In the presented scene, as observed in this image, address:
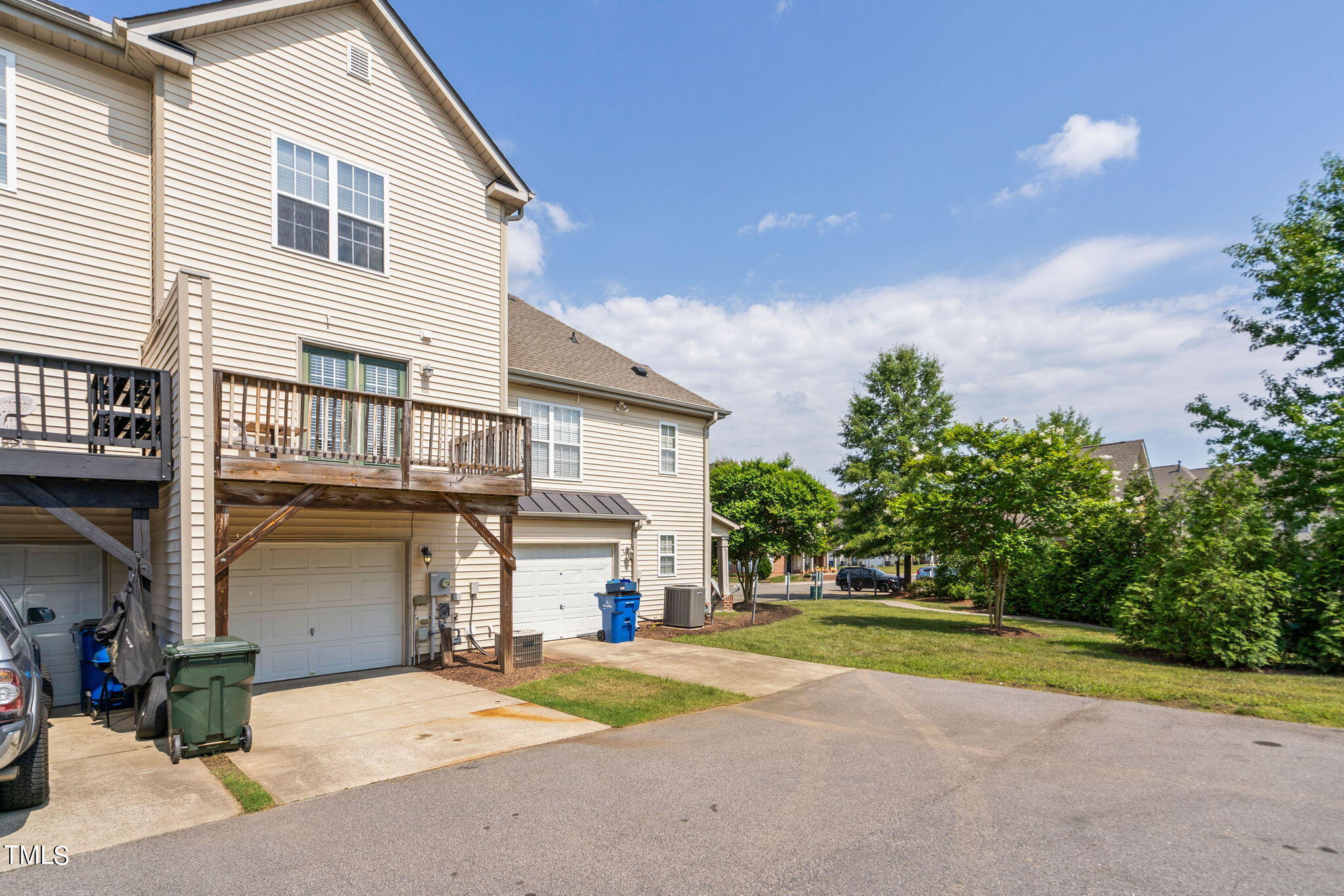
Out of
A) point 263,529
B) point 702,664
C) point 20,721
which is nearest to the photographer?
point 20,721

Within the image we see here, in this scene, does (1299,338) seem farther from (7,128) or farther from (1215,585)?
(7,128)

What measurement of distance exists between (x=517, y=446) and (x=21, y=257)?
6295 millimetres

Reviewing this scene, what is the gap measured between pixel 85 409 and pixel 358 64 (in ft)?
21.6

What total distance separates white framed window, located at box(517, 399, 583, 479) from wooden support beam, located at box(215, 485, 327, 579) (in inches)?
227

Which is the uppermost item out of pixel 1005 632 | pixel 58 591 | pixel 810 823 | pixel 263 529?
pixel 263 529

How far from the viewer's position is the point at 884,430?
111 feet

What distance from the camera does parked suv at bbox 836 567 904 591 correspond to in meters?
32.2

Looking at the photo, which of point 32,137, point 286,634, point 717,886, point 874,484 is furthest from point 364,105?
point 874,484

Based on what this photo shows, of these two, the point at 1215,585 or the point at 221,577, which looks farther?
the point at 1215,585

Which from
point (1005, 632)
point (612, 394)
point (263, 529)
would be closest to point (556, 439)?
point (612, 394)

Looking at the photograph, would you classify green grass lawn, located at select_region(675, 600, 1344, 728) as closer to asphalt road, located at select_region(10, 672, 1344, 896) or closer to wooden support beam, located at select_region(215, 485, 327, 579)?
asphalt road, located at select_region(10, 672, 1344, 896)

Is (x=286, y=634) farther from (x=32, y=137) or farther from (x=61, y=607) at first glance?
(x=32, y=137)

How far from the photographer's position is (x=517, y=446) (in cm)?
1050

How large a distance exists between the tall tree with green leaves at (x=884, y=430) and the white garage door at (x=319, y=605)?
24646 millimetres
